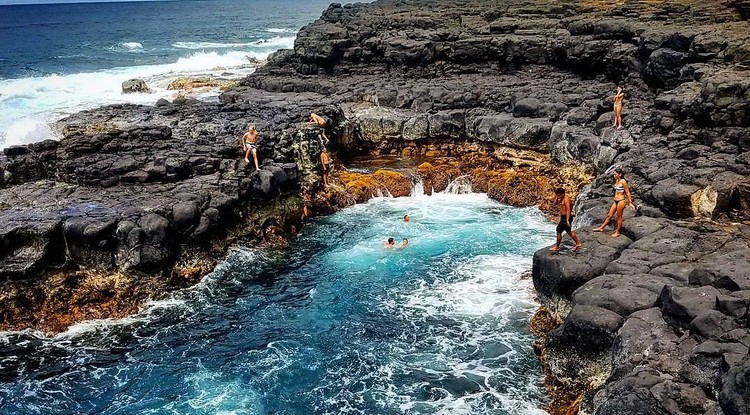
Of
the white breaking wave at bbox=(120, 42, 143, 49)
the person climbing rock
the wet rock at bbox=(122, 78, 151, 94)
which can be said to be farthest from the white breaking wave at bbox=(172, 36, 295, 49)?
the person climbing rock

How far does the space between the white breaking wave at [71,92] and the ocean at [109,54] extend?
8 centimetres

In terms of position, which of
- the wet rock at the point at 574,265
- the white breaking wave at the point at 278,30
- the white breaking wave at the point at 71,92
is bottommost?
the wet rock at the point at 574,265

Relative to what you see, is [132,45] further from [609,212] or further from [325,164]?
[609,212]

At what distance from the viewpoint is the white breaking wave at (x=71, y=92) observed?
3593 cm

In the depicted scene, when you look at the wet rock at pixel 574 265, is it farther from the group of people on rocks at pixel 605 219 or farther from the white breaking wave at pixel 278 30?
the white breaking wave at pixel 278 30

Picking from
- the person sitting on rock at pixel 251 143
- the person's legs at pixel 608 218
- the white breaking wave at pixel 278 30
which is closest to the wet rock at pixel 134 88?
the person sitting on rock at pixel 251 143

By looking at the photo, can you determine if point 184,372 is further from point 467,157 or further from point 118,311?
point 467,157

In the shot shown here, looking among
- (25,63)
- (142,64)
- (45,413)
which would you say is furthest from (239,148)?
(25,63)

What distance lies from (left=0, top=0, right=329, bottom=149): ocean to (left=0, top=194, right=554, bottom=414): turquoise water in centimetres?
1789

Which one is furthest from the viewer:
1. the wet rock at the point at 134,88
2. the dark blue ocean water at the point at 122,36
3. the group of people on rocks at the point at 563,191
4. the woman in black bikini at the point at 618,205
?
the dark blue ocean water at the point at 122,36

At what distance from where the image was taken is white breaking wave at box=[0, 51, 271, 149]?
3593cm

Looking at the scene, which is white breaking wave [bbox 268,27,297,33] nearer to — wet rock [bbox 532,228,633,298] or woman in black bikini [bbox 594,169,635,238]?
woman in black bikini [bbox 594,169,635,238]

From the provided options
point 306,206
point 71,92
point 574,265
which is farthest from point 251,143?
point 71,92

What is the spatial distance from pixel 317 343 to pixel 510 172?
1682 centimetres
